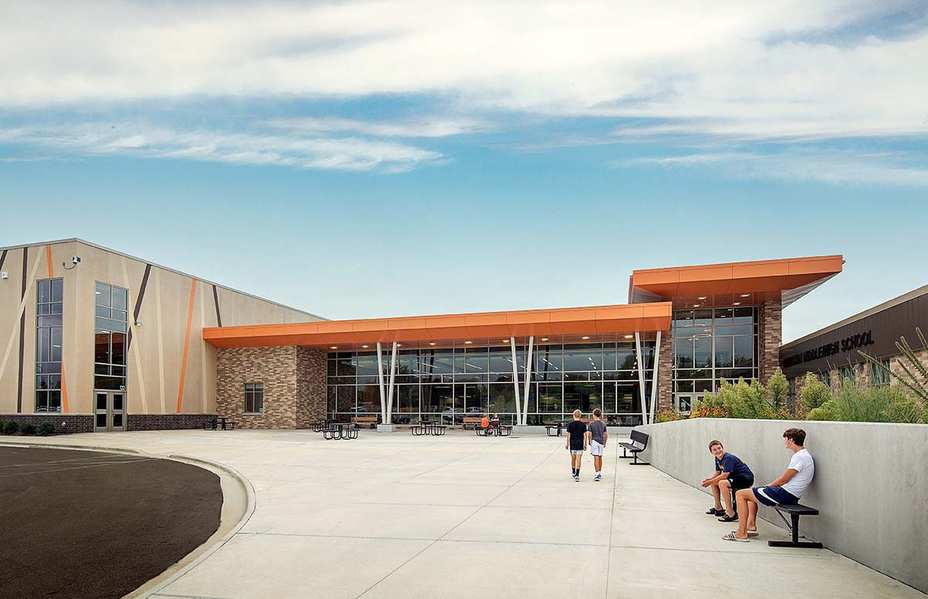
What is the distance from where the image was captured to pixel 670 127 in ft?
86.7

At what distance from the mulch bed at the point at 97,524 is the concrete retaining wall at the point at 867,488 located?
7.11m

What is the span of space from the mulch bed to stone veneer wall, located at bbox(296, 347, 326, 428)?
2158 centimetres

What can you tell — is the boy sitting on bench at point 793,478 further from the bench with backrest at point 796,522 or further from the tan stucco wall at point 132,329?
the tan stucco wall at point 132,329

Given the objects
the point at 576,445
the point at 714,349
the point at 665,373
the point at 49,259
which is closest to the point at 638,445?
the point at 576,445

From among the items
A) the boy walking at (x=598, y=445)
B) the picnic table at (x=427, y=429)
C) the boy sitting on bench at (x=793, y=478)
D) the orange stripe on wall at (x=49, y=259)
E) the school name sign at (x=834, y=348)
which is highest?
the orange stripe on wall at (x=49, y=259)

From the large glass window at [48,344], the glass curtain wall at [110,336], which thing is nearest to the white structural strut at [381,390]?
the glass curtain wall at [110,336]

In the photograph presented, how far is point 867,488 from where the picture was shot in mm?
7270

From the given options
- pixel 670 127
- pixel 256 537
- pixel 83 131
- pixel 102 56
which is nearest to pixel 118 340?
pixel 83 131

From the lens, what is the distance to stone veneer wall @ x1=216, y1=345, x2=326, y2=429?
1574 inches

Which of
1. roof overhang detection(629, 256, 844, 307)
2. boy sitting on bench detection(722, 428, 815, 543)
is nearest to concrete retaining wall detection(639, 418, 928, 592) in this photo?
boy sitting on bench detection(722, 428, 815, 543)

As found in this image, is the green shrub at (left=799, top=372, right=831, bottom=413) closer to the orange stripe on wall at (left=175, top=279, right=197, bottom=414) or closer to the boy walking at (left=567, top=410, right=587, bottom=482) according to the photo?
the boy walking at (left=567, top=410, right=587, bottom=482)

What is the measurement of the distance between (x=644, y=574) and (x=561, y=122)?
24.7m

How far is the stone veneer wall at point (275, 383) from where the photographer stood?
40.0 meters

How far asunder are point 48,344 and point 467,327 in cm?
2038
